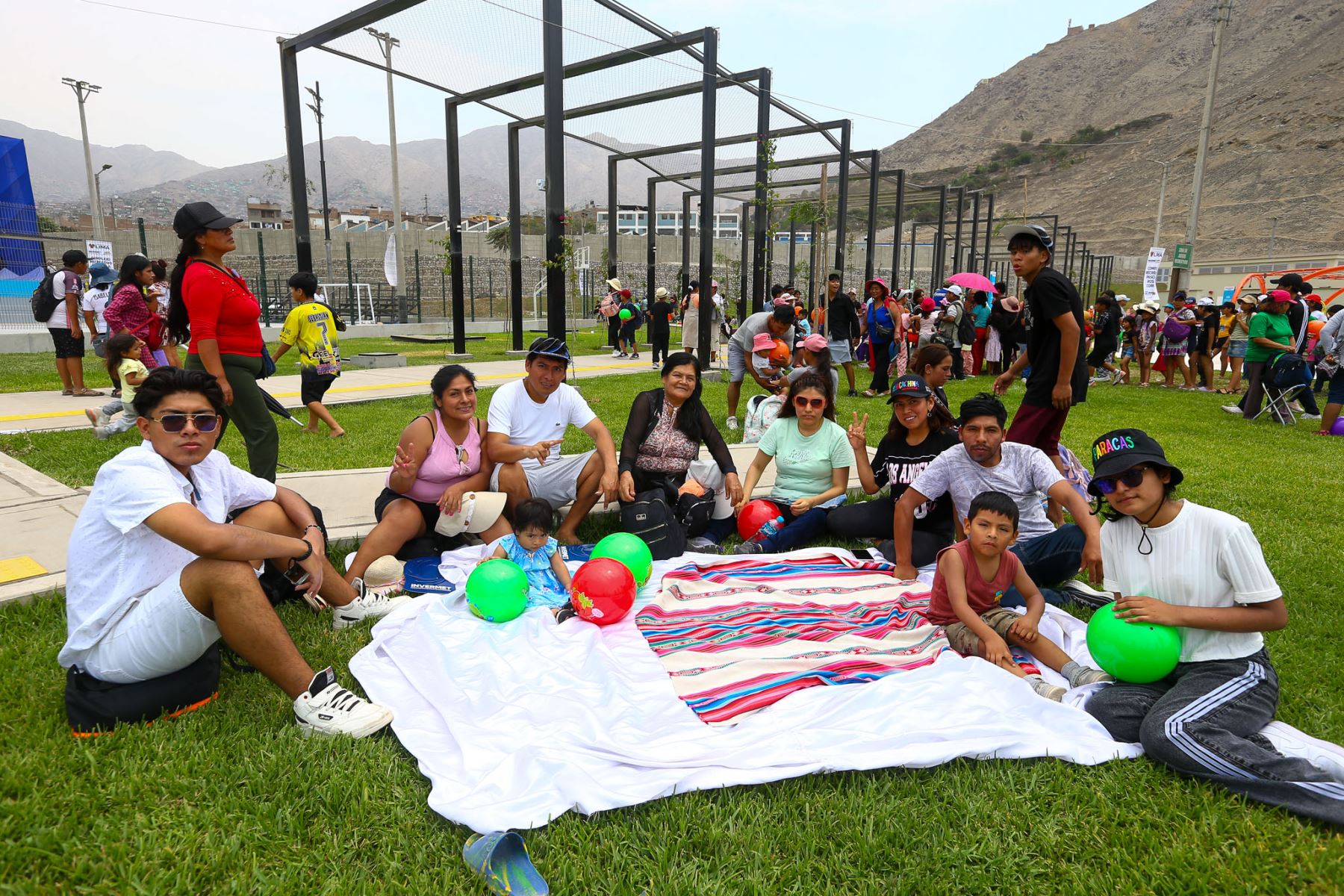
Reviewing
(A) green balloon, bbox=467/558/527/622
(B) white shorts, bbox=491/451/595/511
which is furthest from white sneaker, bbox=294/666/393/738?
(B) white shorts, bbox=491/451/595/511

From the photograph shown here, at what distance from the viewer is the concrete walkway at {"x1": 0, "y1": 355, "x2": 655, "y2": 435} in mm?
8297

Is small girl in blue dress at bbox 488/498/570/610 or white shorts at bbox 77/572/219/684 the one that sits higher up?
white shorts at bbox 77/572/219/684

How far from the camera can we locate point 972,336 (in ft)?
47.9

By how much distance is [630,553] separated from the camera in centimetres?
454

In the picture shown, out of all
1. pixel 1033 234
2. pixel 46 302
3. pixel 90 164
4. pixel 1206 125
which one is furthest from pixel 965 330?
pixel 90 164

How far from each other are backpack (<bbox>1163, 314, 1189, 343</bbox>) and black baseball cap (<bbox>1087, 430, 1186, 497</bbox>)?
45.6ft

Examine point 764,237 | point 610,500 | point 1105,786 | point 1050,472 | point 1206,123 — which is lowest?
point 1105,786

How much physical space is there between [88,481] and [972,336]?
546 inches

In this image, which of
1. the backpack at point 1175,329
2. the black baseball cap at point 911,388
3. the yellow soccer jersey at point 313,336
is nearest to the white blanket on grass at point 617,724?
the black baseball cap at point 911,388

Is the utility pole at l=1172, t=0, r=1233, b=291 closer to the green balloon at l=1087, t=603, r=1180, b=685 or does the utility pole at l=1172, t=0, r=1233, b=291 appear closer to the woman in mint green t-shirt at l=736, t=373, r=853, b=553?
the woman in mint green t-shirt at l=736, t=373, r=853, b=553

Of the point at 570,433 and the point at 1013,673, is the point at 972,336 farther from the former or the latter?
the point at 1013,673

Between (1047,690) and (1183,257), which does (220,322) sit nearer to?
(1047,690)

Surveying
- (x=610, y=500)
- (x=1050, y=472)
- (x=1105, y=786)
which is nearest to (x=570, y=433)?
(x=610, y=500)

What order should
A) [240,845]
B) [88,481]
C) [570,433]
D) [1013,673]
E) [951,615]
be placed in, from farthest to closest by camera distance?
1. [570,433]
2. [88,481]
3. [951,615]
4. [1013,673]
5. [240,845]
